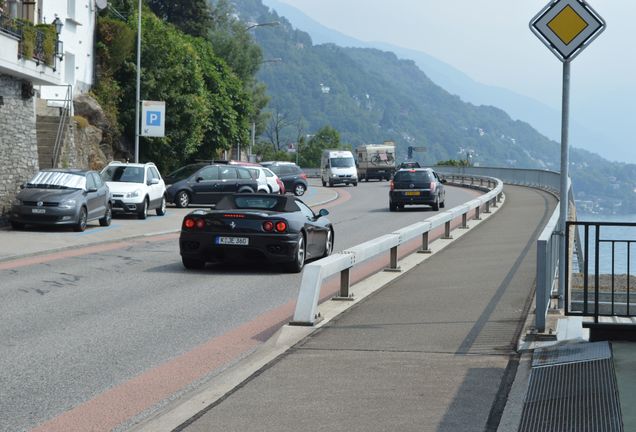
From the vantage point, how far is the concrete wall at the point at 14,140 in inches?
1217

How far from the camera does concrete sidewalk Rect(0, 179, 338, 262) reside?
21.5 metres

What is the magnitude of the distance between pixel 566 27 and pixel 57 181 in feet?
66.5

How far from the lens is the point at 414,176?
39719 mm

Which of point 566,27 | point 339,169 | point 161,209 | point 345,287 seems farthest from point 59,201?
point 339,169

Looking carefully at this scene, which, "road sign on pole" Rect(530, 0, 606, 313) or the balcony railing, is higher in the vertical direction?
the balcony railing

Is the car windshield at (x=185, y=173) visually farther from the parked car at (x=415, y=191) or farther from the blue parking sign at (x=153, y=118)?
the parked car at (x=415, y=191)

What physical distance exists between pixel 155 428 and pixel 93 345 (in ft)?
11.8

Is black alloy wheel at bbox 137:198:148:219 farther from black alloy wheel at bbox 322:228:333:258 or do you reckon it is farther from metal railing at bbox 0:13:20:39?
black alloy wheel at bbox 322:228:333:258

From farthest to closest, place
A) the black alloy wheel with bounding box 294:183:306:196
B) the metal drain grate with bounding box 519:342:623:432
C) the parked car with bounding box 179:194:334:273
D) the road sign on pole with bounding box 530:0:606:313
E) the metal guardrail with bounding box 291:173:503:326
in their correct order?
the black alloy wheel with bounding box 294:183:306:196 < the parked car with bounding box 179:194:334:273 < the metal guardrail with bounding box 291:173:503:326 < the road sign on pole with bounding box 530:0:606:313 < the metal drain grate with bounding box 519:342:623:432

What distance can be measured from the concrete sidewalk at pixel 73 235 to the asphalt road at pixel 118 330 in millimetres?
1532

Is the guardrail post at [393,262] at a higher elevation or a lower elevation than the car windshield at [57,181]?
lower

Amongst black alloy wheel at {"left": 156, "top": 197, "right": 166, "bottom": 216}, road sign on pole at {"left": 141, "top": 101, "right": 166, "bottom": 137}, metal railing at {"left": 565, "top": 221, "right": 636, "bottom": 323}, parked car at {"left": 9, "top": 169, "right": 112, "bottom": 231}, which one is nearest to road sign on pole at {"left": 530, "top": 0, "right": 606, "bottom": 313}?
metal railing at {"left": 565, "top": 221, "right": 636, "bottom": 323}

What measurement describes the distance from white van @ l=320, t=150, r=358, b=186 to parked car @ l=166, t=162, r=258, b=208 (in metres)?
29.5

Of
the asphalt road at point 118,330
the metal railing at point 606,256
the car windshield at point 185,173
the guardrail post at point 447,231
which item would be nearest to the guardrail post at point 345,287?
the asphalt road at point 118,330
